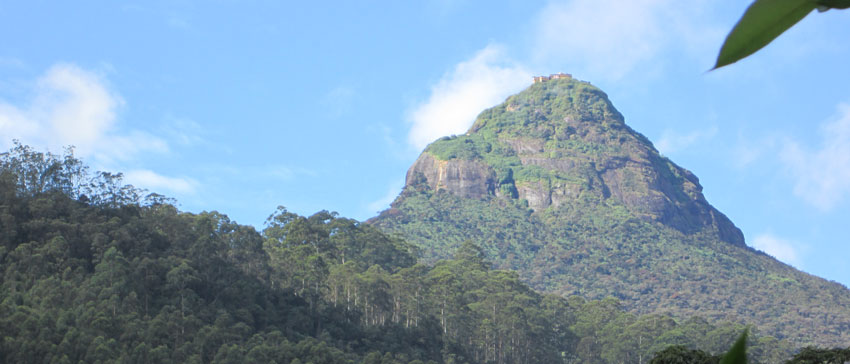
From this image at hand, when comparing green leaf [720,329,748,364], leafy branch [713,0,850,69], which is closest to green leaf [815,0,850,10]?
leafy branch [713,0,850,69]

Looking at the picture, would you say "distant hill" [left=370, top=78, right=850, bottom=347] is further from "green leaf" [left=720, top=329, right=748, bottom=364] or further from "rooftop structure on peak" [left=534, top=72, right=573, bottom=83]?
"green leaf" [left=720, top=329, right=748, bottom=364]

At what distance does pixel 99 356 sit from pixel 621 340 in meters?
20.3

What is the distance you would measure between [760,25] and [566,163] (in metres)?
71.5

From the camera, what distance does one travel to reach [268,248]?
1250 inches

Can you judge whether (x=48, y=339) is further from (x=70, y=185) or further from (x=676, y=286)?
(x=676, y=286)

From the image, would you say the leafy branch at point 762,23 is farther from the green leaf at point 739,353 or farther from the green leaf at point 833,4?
the green leaf at point 739,353

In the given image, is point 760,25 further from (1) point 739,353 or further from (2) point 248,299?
(2) point 248,299

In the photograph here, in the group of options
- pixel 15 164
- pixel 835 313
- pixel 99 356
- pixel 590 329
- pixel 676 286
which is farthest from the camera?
pixel 676 286

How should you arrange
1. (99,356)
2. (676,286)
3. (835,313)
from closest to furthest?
(99,356)
(835,313)
(676,286)

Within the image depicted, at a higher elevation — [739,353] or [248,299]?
[248,299]

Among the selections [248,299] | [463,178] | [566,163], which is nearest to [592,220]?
[566,163]

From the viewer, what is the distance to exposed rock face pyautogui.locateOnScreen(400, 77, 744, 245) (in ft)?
228

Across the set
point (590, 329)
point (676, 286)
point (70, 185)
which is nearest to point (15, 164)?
point (70, 185)

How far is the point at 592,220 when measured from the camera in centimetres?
6569
